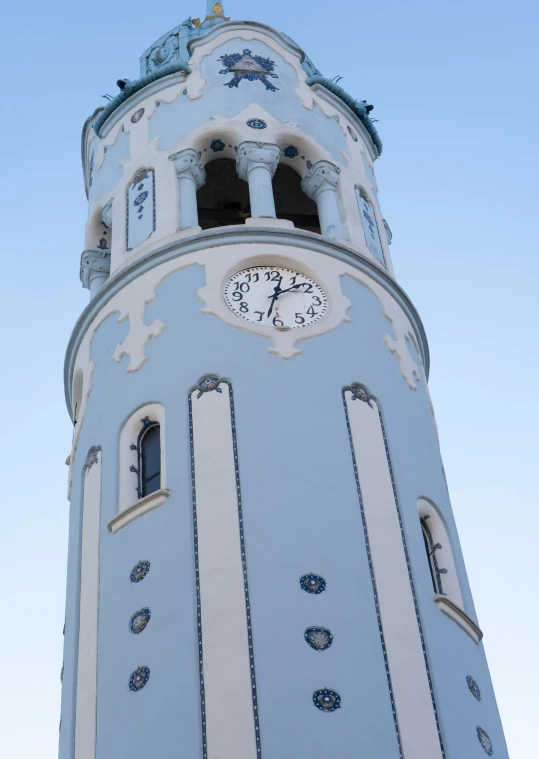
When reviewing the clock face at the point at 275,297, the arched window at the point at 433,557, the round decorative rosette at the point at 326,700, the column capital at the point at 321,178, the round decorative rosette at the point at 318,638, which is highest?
the column capital at the point at 321,178

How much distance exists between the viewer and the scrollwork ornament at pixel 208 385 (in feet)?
53.9

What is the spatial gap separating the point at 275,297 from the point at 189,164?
10.9 feet

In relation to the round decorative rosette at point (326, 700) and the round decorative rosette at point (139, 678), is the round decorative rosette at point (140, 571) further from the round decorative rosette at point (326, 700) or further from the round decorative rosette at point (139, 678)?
the round decorative rosette at point (326, 700)

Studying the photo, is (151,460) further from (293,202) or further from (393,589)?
(293,202)

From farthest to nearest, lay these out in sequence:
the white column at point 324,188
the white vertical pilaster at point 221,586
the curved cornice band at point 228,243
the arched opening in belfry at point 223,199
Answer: the arched opening in belfry at point 223,199, the white column at point 324,188, the curved cornice band at point 228,243, the white vertical pilaster at point 221,586

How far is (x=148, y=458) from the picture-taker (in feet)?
54.3

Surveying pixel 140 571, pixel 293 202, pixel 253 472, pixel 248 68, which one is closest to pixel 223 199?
pixel 293 202

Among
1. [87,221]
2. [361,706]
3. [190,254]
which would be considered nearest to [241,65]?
[87,221]

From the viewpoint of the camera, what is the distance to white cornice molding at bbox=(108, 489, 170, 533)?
609 inches

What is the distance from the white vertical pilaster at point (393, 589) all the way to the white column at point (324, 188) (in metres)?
4.03

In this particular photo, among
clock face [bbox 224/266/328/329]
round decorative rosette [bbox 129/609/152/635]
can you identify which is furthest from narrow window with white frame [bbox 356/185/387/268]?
round decorative rosette [bbox 129/609/152/635]

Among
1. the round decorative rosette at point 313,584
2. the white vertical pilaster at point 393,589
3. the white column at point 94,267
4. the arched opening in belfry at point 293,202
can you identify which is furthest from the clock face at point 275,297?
the arched opening in belfry at point 293,202

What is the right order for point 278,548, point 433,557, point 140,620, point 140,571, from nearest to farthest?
1. point 140,620
2. point 278,548
3. point 140,571
4. point 433,557

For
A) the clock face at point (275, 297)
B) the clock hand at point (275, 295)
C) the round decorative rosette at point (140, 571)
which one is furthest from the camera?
the clock hand at point (275, 295)
